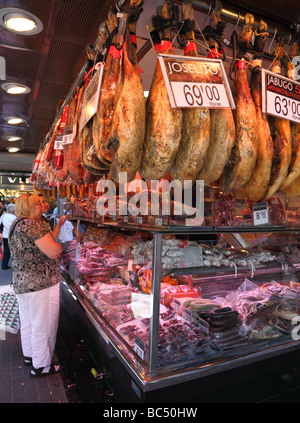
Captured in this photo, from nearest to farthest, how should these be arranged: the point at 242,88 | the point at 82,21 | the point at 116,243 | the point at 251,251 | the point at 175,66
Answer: the point at 175,66
the point at 242,88
the point at 251,251
the point at 82,21
the point at 116,243

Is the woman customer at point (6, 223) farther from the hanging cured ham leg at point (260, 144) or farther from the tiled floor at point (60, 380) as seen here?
the hanging cured ham leg at point (260, 144)

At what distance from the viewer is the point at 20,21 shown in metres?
2.72

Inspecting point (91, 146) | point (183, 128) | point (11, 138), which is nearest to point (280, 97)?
point (183, 128)

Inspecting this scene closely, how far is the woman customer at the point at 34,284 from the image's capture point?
11.4ft

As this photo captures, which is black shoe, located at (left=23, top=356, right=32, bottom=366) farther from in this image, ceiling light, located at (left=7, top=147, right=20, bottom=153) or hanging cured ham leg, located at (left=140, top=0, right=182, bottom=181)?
ceiling light, located at (left=7, top=147, right=20, bottom=153)

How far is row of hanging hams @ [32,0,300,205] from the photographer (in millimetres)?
1415

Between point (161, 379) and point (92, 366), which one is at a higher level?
point (161, 379)

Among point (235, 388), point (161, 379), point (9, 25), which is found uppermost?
point (9, 25)

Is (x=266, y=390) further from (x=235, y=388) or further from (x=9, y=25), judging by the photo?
(x=9, y=25)

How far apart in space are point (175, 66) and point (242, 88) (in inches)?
17.7

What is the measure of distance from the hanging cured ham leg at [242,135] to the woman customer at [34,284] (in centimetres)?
253

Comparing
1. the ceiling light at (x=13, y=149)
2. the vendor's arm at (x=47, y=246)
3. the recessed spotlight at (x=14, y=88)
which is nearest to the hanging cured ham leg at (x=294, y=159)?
the vendor's arm at (x=47, y=246)
